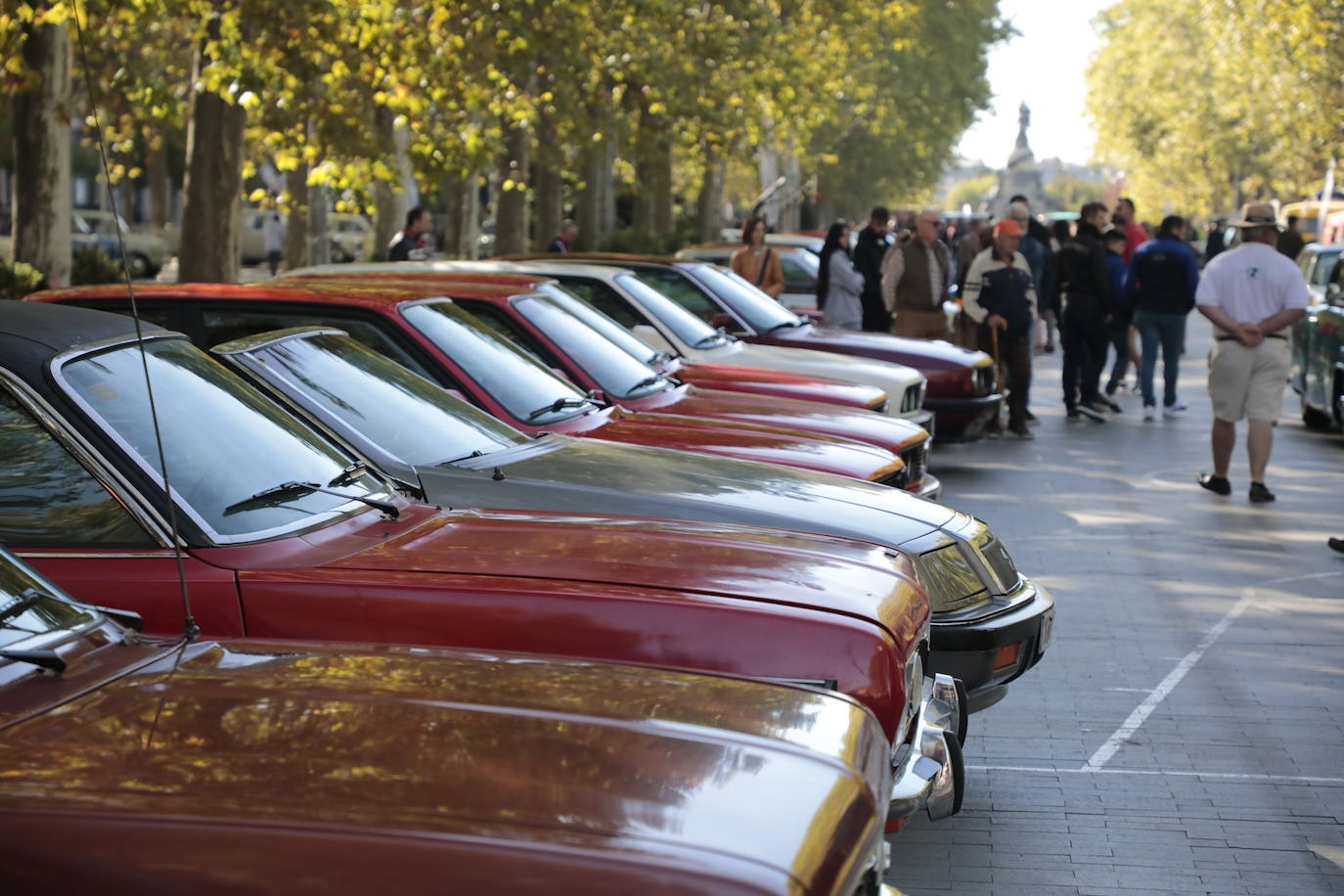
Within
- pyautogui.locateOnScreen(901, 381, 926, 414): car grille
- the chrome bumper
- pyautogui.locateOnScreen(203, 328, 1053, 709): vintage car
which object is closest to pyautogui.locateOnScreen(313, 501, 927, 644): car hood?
the chrome bumper

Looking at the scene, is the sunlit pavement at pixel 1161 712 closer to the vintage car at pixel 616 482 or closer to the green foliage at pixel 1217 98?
the vintage car at pixel 616 482

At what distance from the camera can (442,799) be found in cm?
249

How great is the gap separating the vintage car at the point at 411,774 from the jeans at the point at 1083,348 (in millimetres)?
13783

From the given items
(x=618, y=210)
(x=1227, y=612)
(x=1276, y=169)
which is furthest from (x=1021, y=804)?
(x=1276, y=169)

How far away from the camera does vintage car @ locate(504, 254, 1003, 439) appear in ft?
43.2

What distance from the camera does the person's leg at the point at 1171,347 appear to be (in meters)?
16.3

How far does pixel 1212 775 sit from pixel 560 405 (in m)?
3.18

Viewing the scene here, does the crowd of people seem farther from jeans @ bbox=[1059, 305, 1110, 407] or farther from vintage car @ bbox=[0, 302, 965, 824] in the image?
vintage car @ bbox=[0, 302, 965, 824]

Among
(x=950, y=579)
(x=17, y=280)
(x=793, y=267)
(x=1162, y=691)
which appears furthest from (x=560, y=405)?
(x=793, y=267)

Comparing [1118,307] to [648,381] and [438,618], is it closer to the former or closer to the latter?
[648,381]

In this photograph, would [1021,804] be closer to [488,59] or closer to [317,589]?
[317,589]

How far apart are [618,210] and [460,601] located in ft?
168

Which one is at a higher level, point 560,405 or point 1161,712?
point 560,405

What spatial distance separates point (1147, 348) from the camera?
16594mm
